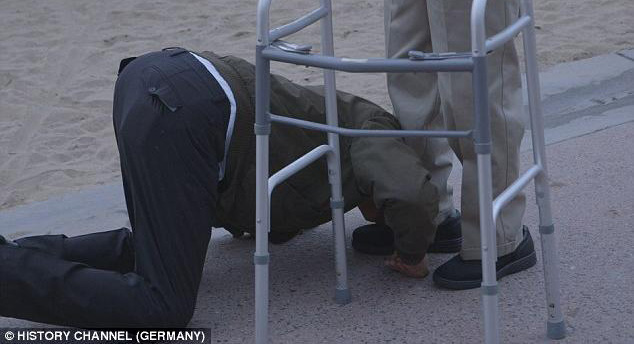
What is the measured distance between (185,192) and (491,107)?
→ 914mm

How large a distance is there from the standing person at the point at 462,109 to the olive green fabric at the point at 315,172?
0.12 metres

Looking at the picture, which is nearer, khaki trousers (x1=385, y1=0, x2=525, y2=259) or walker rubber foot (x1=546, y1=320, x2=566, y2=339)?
walker rubber foot (x1=546, y1=320, x2=566, y2=339)

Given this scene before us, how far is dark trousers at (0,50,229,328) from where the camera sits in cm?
294

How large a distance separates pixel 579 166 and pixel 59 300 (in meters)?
2.27

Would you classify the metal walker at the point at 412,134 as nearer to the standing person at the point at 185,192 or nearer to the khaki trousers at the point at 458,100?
the standing person at the point at 185,192

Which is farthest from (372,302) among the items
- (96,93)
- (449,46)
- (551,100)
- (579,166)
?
(96,93)

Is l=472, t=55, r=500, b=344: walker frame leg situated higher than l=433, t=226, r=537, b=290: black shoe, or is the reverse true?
l=472, t=55, r=500, b=344: walker frame leg

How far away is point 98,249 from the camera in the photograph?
3.30m

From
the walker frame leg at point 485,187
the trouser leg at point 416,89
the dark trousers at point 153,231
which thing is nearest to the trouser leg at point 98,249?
the dark trousers at point 153,231

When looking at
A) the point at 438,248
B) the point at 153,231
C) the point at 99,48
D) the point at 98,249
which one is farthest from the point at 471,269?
the point at 99,48

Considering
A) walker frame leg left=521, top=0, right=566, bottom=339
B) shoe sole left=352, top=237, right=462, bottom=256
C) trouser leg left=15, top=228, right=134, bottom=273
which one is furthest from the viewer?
shoe sole left=352, top=237, right=462, bottom=256

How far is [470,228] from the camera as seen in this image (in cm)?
328

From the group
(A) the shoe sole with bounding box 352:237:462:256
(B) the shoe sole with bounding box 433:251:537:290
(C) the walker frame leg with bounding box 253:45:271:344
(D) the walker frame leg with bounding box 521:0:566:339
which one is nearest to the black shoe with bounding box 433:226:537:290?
(B) the shoe sole with bounding box 433:251:537:290

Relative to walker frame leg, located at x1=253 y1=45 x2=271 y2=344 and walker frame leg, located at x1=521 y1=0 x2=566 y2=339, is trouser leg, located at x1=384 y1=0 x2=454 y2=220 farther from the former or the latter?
walker frame leg, located at x1=253 y1=45 x2=271 y2=344
